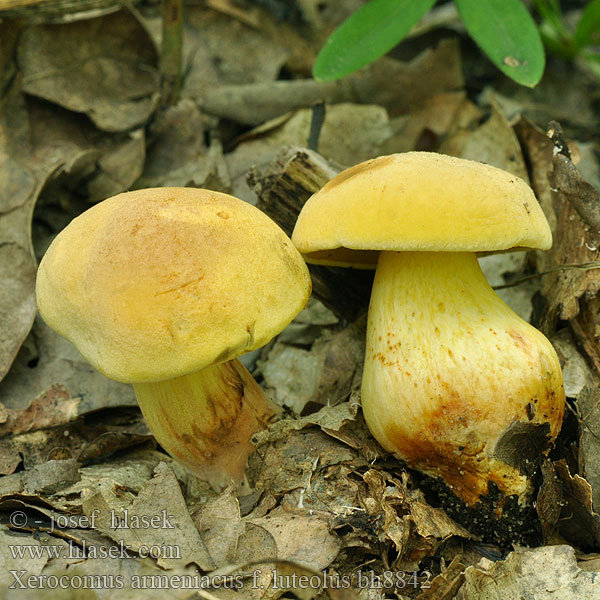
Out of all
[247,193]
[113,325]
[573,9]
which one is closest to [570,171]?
[247,193]

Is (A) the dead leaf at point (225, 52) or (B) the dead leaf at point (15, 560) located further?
(A) the dead leaf at point (225, 52)

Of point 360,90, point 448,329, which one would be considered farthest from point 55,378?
point 360,90

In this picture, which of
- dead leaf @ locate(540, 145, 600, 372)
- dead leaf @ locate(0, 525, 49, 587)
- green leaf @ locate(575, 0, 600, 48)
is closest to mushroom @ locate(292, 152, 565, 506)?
dead leaf @ locate(540, 145, 600, 372)

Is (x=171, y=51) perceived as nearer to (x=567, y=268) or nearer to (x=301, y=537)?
(x=567, y=268)

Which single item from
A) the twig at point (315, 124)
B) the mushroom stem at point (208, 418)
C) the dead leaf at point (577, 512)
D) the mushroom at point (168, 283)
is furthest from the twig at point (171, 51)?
the dead leaf at point (577, 512)

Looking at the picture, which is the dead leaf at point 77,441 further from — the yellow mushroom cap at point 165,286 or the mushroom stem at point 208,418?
the yellow mushroom cap at point 165,286

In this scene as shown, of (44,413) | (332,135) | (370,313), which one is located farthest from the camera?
(332,135)

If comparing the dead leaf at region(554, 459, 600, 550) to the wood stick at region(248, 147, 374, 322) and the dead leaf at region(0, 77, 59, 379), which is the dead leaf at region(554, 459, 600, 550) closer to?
the wood stick at region(248, 147, 374, 322)

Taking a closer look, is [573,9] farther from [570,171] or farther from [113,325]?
[113,325]
